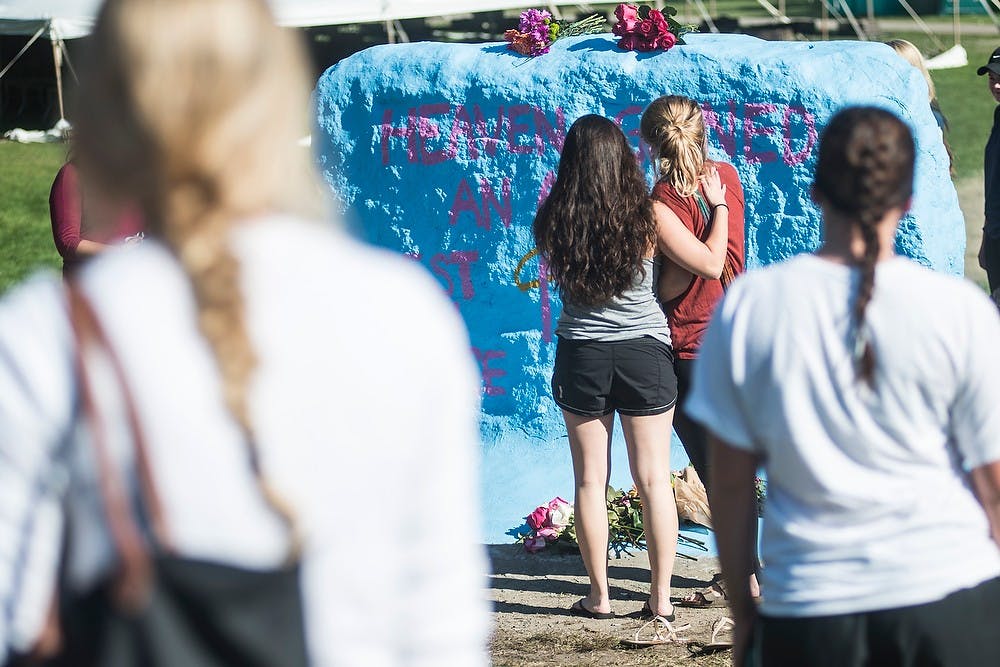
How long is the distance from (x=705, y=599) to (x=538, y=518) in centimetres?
90

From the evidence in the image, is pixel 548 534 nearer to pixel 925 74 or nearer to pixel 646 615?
pixel 646 615

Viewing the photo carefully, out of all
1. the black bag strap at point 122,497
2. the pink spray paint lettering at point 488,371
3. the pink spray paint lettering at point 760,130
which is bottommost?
the pink spray paint lettering at point 488,371

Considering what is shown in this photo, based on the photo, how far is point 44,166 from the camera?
13766 mm

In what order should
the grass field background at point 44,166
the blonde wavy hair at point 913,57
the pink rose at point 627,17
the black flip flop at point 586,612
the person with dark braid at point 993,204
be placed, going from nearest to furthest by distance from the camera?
1. the black flip flop at point 586,612
2. the blonde wavy hair at point 913,57
3. the pink rose at point 627,17
4. the person with dark braid at point 993,204
5. the grass field background at point 44,166

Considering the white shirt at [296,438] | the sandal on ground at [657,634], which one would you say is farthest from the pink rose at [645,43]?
the white shirt at [296,438]

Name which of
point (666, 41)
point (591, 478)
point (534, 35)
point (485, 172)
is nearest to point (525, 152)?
point (485, 172)

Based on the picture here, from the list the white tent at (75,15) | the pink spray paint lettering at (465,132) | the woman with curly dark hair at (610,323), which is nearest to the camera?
the woman with curly dark hair at (610,323)

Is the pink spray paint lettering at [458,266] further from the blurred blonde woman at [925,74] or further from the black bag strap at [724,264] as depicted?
the blurred blonde woman at [925,74]

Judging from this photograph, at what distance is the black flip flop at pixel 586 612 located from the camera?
4188mm

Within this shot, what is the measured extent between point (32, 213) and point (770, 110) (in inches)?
343

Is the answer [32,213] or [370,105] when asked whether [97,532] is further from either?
[32,213]

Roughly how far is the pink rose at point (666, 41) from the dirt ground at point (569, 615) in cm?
215

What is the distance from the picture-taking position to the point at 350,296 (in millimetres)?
1248

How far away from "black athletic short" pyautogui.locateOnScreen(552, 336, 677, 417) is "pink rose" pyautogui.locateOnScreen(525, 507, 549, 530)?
1.10 metres
